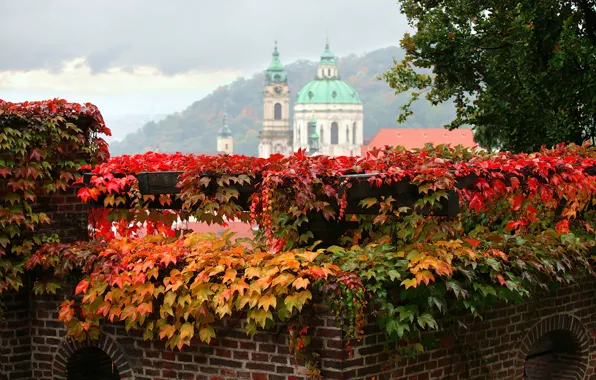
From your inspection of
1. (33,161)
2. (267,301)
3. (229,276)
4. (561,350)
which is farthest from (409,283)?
(33,161)

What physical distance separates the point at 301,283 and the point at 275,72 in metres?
178

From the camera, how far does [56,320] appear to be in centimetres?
850

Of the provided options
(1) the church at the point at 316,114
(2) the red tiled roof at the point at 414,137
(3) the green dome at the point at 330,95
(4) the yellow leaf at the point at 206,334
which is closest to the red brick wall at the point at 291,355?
(4) the yellow leaf at the point at 206,334

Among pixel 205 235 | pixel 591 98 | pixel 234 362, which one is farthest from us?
pixel 591 98

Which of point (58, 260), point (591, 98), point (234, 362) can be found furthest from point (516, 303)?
point (591, 98)

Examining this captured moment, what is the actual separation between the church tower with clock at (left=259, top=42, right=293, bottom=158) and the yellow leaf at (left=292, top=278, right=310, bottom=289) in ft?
578

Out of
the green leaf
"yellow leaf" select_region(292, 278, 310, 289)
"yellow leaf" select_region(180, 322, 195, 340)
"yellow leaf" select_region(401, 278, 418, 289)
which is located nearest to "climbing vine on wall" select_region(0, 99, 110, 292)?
"yellow leaf" select_region(180, 322, 195, 340)

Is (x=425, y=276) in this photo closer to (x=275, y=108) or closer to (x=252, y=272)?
(x=252, y=272)

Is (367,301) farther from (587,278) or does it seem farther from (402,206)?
(587,278)

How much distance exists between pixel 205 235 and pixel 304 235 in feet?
3.74

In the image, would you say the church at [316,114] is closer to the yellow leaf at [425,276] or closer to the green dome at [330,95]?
the green dome at [330,95]

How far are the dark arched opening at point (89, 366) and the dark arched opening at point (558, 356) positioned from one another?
4303 mm

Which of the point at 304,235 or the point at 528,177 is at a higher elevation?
the point at 528,177

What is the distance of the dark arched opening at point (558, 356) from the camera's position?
910cm
